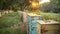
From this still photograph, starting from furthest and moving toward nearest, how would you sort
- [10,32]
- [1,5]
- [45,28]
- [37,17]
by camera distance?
[10,32]
[1,5]
[37,17]
[45,28]

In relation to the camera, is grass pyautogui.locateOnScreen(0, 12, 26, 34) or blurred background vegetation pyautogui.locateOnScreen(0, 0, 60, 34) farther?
grass pyautogui.locateOnScreen(0, 12, 26, 34)

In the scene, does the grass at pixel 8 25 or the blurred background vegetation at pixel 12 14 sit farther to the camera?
the grass at pixel 8 25

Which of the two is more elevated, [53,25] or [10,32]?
[53,25]

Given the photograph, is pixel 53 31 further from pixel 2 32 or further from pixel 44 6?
pixel 44 6

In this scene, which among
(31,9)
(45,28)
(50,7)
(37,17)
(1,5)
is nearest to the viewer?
(45,28)

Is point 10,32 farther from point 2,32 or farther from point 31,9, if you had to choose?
point 31,9

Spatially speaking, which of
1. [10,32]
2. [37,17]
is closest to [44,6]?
[10,32]

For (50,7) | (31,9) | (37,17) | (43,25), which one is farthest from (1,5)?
(50,7)

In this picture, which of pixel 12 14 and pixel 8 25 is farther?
pixel 12 14

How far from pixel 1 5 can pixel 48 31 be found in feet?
7.31

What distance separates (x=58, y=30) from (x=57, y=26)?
57 mm

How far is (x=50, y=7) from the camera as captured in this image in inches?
599

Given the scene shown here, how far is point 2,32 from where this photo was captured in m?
5.00

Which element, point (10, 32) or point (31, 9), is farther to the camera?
point (31, 9)
